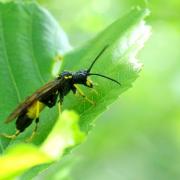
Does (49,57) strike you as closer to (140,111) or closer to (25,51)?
(25,51)

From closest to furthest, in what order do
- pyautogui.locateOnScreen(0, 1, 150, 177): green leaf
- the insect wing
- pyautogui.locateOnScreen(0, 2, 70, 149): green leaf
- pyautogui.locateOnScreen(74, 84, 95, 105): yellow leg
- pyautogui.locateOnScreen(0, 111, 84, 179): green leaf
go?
pyautogui.locateOnScreen(0, 111, 84, 179): green leaf
pyautogui.locateOnScreen(0, 1, 150, 177): green leaf
pyautogui.locateOnScreen(74, 84, 95, 105): yellow leg
the insect wing
pyautogui.locateOnScreen(0, 2, 70, 149): green leaf

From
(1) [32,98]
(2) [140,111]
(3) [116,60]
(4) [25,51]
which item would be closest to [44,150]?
(3) [116,60]

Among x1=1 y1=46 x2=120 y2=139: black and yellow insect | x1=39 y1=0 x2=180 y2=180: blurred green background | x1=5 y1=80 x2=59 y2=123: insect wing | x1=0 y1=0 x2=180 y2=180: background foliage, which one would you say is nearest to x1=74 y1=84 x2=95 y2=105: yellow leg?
x1=1 y1=46 x2=120 y2=139: black and yellow insect

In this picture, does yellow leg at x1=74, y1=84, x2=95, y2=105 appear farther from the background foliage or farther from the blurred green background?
the blurred green background

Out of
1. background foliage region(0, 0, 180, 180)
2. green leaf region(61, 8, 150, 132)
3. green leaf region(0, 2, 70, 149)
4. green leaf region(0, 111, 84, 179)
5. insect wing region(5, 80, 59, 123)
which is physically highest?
background foliage region(0, 0, 180, 180)

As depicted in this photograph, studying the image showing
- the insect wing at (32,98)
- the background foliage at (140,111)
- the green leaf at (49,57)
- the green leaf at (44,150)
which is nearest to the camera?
the green leaf at (44,150)

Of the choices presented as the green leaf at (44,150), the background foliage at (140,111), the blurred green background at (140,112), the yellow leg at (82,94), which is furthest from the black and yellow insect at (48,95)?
the blurred green background at (140,112)

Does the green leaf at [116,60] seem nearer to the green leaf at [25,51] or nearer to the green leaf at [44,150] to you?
the green leaf at [25,51]
